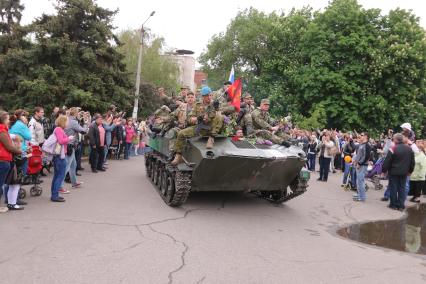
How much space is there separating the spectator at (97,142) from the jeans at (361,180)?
738 centimetres

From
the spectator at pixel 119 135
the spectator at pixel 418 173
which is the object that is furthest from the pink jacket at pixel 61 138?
the spectator at pixel 418 173

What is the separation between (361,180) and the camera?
37.7 feet

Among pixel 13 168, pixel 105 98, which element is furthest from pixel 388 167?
pixel 105 98

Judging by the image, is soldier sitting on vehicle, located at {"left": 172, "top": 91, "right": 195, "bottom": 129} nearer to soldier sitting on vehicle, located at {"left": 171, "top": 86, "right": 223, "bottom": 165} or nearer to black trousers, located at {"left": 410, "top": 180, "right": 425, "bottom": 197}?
soldier sitting on vehicle, located at {"left": 171, "top": 86, "right": 223, "bottom": 165}

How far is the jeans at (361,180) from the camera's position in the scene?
11273 mm

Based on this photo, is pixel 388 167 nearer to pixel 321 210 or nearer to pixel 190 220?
pixel 321 210

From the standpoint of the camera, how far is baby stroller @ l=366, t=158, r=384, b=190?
13625mm

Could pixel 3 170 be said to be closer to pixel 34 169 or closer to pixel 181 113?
pixel 34 169

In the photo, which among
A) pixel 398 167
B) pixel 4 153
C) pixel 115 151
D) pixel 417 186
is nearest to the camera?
pixel 4 153

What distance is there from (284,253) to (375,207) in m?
5.57

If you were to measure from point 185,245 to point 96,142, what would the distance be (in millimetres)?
7342

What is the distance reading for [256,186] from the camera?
28.4 ft

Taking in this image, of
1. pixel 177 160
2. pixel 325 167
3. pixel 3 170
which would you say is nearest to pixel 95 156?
pixel 177 160

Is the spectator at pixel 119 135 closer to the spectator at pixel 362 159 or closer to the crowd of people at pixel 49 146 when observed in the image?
the crowd of people at pixel 49 146
